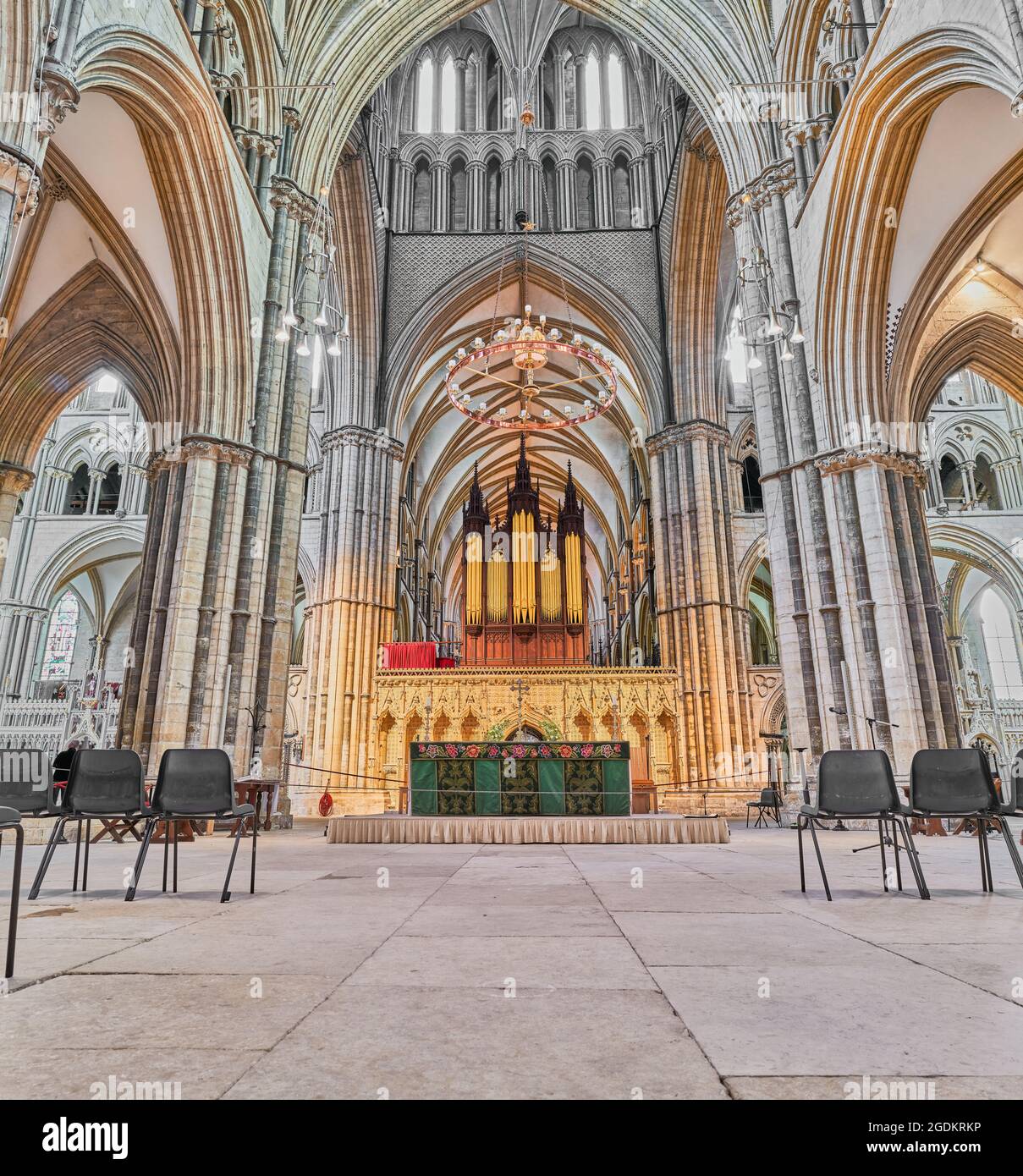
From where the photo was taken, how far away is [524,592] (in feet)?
82.9

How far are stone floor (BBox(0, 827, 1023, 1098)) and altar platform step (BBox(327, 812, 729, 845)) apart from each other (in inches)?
197

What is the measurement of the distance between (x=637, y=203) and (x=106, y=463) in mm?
18862

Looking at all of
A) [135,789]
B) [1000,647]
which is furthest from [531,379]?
[1000,647]

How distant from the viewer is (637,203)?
23500mm

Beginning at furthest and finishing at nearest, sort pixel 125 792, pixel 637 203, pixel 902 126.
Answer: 1. pixel 637 203
2. pixel 902 126
3. pixel 125 792

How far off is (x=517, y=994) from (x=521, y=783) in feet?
30.7

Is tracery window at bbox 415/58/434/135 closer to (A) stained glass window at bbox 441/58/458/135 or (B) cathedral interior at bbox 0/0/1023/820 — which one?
(B) cathedral interior at bbox 0/0/1023/820

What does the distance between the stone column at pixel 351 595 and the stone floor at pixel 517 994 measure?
51.2ft

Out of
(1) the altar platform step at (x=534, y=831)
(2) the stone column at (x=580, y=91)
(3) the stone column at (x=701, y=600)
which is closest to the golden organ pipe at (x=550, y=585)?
(3) the stone column at (x=701, y=600)

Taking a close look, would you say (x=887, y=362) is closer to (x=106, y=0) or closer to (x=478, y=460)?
(x=106, y=0)

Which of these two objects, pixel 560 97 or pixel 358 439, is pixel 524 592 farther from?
pixel 560 97

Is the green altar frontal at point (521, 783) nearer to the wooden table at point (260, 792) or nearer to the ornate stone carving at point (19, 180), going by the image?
the wooden table at point (260, 792)

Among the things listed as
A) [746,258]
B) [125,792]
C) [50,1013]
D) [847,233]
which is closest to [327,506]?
[746,258]

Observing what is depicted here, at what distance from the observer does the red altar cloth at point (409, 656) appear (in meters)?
20.3
